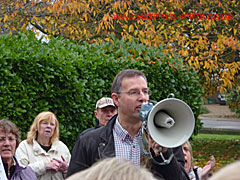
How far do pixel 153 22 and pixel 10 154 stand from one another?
28.2 ft

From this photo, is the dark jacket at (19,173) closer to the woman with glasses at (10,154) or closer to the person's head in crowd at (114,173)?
the woman with glasses at (10,154)

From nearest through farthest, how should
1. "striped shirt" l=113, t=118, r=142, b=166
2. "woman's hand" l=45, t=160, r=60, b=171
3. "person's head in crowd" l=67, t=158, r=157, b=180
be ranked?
1. "person's head in crowd" l=67, t=158, r=157, b=180
2. "striped shirt" l=113, t=118, r=142, b=166
3. "woman's hand" l=45, t=160, r=60, b=171

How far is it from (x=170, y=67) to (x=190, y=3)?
4.42 metres

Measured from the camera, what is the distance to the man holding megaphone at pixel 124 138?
3.39m

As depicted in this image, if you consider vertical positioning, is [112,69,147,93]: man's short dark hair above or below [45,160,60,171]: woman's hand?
above

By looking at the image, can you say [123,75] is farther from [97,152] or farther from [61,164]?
[61,164]

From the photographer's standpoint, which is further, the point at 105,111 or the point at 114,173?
the point at 105,111

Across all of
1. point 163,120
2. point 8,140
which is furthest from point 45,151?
point 163,120

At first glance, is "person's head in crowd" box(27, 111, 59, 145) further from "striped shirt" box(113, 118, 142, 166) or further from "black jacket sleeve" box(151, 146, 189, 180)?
"black jacket sleeve" box(151, 146, 189, 180)

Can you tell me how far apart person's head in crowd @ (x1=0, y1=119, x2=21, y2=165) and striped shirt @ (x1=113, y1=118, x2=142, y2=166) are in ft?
4.73

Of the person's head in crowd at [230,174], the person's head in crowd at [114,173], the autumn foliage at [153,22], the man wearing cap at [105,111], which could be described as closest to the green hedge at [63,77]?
the man wearing cap at [105,111]

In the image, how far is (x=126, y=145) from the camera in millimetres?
3457

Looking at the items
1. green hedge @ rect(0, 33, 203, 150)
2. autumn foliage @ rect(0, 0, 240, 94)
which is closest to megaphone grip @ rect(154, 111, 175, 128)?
green hedge @ rect(0, 33, 203, 150)

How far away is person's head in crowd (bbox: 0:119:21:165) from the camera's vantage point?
448cm
